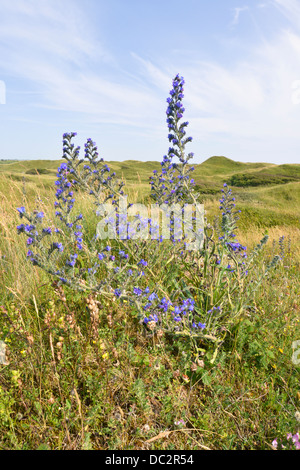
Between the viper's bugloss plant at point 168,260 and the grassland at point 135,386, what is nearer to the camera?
the grassland at point 135,386

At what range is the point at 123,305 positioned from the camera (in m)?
3.47

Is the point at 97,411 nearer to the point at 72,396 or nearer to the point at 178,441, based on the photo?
the point at 72,396

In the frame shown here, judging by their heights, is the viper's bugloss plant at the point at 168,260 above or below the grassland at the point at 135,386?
above

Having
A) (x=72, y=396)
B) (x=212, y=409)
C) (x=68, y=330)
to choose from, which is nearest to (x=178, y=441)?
(x=212, y=409)

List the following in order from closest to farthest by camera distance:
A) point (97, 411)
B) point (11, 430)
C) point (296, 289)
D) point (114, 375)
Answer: point (11, 430) → point (97, 411) → point (114, 375) → point (296, 289)

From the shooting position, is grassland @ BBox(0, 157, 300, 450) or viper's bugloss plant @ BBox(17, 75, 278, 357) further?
viper's bugloss plant @ BBox(17, 75, 278, 357)

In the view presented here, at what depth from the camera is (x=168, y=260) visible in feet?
12.6

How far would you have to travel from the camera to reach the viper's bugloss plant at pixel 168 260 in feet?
9.11

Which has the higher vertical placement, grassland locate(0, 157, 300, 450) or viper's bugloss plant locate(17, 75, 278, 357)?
viper's bugloss plant locate(17, 75, 278, 357)

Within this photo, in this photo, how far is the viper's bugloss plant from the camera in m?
2.78

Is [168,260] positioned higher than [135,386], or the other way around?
A: [168,260]

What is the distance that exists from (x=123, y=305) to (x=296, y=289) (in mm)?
3253

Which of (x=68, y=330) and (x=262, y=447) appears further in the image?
(x=68, y=330)

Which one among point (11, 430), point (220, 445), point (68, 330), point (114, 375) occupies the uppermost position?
point (68, 330)
